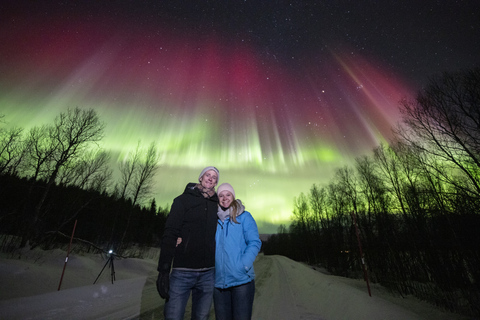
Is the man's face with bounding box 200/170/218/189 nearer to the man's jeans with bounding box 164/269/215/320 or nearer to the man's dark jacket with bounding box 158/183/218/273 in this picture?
the man's dark jacket with bounding box 158/183/218/273

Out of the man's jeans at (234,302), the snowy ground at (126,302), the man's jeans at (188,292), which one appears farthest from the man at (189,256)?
the snowy ground at (126,302)

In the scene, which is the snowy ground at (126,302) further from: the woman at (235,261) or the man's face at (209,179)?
the man's face at (209,179)

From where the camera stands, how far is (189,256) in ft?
6.79

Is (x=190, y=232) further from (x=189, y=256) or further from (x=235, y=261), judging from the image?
(x=235, y=261)

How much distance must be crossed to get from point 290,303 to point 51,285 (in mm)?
9285

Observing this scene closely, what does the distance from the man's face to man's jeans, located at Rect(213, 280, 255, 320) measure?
47.3 inches

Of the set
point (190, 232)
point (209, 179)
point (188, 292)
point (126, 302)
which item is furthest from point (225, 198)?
point (126, 302)

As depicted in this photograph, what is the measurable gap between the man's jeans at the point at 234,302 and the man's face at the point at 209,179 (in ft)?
3.94

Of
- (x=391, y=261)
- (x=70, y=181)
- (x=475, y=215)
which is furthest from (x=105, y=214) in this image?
(x=475, y=215)

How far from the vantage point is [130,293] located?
7.29 meters

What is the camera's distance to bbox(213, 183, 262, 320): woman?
2.09 meters

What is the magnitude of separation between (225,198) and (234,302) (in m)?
1.12

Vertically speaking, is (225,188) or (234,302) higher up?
(225,188)

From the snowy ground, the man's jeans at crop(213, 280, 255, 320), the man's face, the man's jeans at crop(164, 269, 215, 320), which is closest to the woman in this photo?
the man's jeans at crop(213, 280, 255, 320)
